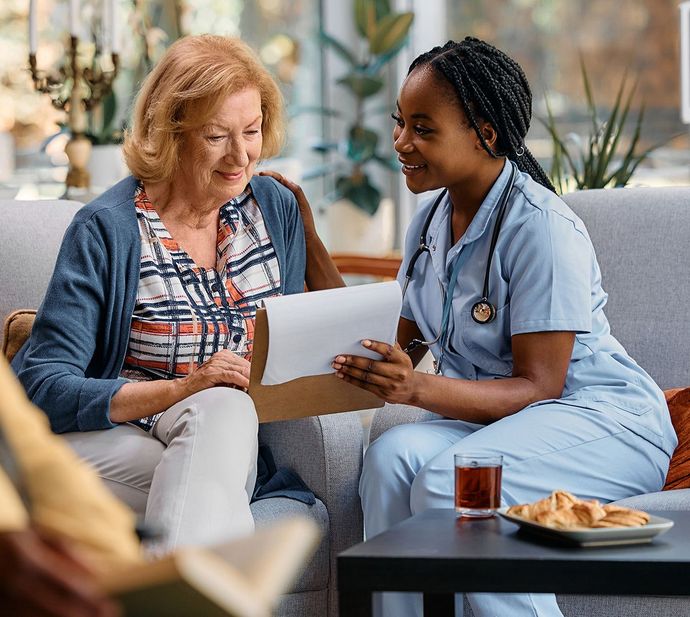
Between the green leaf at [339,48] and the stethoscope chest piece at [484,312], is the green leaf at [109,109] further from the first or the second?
the stethoscope chest piece at [484,312]

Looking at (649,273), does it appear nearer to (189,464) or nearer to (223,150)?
(223,150)

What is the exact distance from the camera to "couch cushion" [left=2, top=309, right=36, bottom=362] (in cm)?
208

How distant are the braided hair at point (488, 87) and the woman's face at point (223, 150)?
0.34 metres

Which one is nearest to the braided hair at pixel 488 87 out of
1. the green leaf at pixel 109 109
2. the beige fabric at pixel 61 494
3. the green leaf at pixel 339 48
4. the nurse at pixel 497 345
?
the nurse at pixel 497 345

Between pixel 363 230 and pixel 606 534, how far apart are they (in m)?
3.48

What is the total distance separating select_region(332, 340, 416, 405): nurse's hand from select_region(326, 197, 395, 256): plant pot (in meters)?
2.83

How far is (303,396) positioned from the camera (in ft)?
6.25

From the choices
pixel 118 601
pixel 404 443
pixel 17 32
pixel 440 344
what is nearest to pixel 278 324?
pixel 404 443

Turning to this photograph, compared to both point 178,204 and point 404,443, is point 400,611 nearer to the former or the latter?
point 404,443

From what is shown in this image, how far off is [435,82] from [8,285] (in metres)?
0.97

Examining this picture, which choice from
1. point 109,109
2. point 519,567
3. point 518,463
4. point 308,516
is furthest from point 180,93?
point 109,109

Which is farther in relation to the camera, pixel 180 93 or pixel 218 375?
pixel 180 93

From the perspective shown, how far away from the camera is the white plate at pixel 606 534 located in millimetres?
1325

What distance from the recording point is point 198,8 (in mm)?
4918
